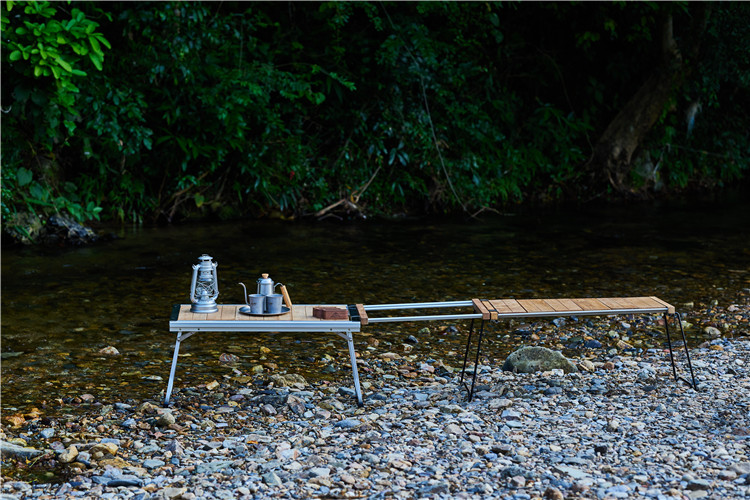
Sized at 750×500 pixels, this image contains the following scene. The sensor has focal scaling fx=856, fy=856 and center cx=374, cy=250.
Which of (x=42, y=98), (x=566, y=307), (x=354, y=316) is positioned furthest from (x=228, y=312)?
(x=42, y=98)

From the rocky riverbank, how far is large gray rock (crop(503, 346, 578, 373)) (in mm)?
75

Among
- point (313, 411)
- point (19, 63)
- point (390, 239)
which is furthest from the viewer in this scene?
point (390, 239)

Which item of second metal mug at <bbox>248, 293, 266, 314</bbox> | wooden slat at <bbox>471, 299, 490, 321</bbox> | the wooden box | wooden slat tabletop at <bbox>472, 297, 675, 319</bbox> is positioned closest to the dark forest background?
second metal mug at <bbox>248, 293, 266, 314</bbox>

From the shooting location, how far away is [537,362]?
545 centimetres

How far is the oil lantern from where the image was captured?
476 cm

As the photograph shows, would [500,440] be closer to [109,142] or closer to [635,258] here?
[635,258]

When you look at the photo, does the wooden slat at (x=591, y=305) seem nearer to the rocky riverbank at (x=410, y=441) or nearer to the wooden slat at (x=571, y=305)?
the wooden slat at (x=571, y=305)

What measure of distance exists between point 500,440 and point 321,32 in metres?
10.8

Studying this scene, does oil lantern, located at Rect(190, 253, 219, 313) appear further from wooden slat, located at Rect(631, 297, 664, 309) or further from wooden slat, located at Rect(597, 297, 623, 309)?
wooden slat, located at Rect(631, 297, 664, 309)

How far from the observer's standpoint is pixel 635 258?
33.4 ft

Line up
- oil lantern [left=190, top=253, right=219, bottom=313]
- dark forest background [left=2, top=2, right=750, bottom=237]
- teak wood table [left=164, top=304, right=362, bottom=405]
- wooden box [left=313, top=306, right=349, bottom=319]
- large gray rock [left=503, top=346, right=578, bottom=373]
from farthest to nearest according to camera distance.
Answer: dark forest background [left=2, top=2, right=750, bottom=237]
large gray rock [left=503, top=346, right=578, bottom=373]
oil lantern [left=190, top=253, right=219, bottom=313]
wooden box [left=313, top=306, right=349, bottom=319]
teak wood table [left=164, top=304, right=362, bottom=405]

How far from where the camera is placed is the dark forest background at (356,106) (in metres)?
11.3

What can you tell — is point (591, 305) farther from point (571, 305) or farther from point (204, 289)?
point (204, 289)

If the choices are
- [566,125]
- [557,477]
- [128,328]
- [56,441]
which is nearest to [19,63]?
[128,328]
